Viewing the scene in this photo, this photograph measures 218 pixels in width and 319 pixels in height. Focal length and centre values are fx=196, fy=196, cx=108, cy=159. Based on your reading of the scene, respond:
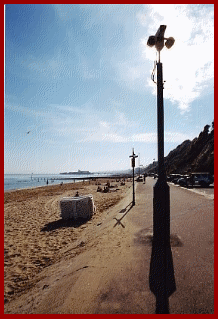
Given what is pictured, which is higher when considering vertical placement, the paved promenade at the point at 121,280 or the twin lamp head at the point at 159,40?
the twin lamp head at the point at 159,40

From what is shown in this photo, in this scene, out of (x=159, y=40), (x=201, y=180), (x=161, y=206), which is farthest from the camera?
(x=201, y=180)

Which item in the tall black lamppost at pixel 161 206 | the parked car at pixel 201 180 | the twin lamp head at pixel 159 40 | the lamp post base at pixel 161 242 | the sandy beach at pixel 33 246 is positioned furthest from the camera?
the parked car at pixel 201 180

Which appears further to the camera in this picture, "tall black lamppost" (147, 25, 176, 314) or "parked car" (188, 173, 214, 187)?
"parked car" (188, 173, 214, 187)

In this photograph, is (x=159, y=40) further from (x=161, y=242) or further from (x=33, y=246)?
(x=33, y=246)

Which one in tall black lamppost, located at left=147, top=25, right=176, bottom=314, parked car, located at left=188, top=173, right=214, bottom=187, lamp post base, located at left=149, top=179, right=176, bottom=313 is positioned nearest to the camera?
lamp post base, located at left=149, top=179, right=176, bottom=313

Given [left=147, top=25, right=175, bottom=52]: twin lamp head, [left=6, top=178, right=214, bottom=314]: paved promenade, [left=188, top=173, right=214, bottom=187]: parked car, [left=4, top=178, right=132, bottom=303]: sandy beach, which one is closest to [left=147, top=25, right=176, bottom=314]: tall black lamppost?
[left=147, top=25, right=175, bottom=52]: twin lamp head

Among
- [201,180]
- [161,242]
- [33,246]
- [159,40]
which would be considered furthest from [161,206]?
[201,180]

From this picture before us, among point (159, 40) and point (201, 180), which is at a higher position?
point (159, 40)

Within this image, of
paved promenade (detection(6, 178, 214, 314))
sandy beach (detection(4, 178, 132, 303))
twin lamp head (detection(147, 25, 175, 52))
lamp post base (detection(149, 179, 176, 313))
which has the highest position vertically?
twin lamp head (detection(147, 25, 175, 52))

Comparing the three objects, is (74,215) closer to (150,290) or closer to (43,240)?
(43,240)

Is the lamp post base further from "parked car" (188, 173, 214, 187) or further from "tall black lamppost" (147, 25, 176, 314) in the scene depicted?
"parked car" (188, 173, 214, 187)

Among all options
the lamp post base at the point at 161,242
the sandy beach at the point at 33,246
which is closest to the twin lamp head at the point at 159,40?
the lamp post base at the point at 161,242

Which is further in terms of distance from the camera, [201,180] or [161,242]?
[201,180]

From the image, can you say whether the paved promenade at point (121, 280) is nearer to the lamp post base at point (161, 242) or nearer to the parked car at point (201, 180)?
the lamp post base at point (161, 242)
